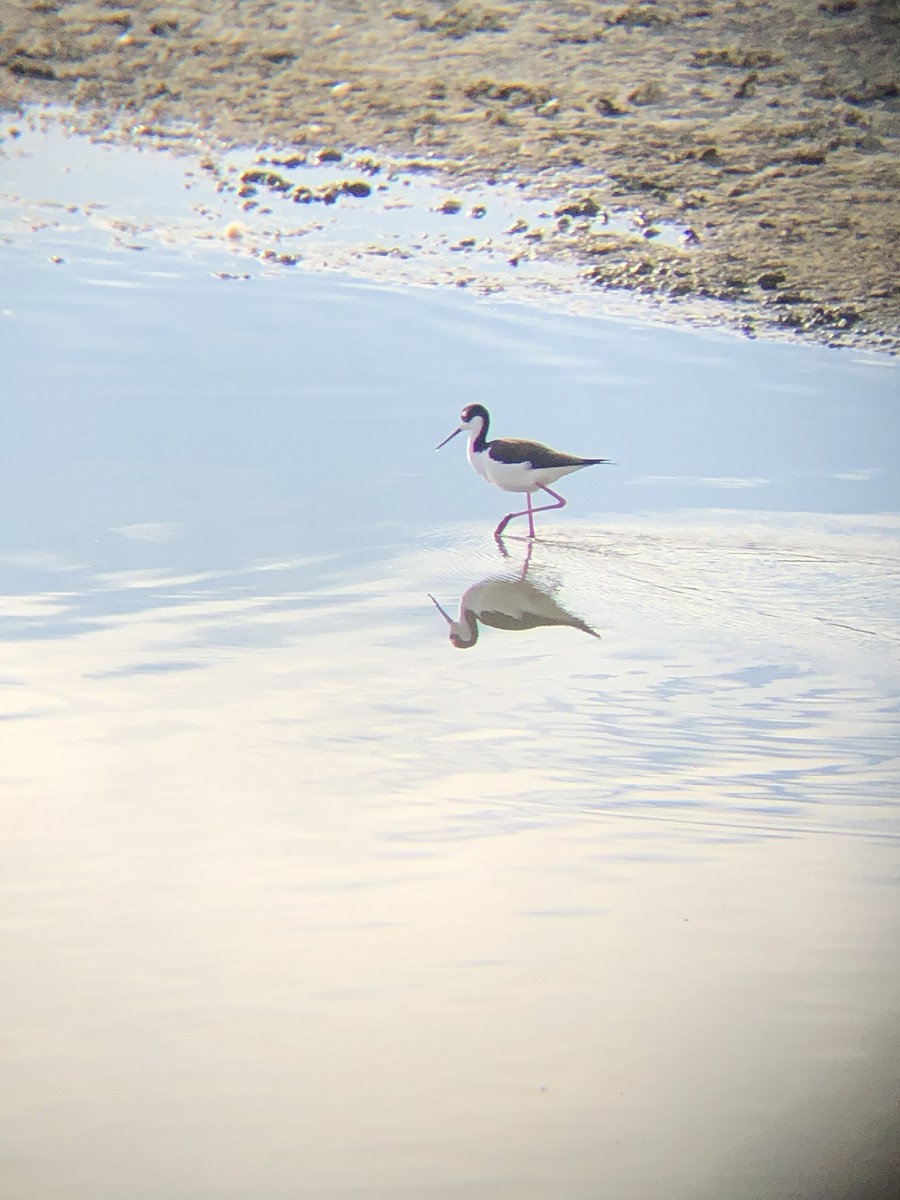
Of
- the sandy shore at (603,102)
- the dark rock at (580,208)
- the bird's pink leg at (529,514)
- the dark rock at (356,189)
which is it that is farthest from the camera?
the dark rock at (356,189)

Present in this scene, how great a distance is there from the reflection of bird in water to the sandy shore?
3.06m

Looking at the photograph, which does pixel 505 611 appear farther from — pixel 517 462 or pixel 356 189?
pixel 356 189

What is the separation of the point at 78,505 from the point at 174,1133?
3040mm

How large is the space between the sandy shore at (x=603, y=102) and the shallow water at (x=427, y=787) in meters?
1.46

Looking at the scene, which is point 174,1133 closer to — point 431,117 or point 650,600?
point 650,600

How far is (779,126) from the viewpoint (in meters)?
8.23

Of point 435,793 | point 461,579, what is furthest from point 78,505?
point 435,793

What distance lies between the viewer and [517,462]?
18.1 feet

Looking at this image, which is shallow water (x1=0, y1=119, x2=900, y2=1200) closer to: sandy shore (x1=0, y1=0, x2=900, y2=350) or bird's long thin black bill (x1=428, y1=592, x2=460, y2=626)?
bird's long thin black bill (x1=428, y1=592, x2=460, y2=626)

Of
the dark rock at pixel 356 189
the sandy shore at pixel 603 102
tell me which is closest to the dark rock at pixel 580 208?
the sandy shore at pixel 603 102

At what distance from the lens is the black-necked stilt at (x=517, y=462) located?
5.50 m

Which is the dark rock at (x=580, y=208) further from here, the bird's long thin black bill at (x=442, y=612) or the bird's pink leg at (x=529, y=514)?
the bird's long thin black bill at (x=442, y=612)

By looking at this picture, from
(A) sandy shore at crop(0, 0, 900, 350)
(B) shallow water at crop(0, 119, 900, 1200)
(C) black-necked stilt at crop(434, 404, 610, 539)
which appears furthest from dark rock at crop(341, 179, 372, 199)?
(C) black-necked stilt at crop(434, 404, 610, 539)

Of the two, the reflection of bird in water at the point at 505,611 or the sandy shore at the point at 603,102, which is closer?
the reflection of bird in water at the point at 505,611
